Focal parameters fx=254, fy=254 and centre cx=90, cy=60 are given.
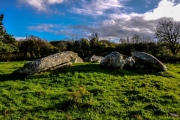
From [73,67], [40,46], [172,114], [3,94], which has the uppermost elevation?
[40,46]

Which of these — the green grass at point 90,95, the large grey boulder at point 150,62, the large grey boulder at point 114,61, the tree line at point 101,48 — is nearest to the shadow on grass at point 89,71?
the green grass at point 90,95

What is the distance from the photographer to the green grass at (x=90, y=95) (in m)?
15.8

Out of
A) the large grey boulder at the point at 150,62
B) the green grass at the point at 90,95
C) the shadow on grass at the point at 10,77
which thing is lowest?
the green grass at the point at 90,95

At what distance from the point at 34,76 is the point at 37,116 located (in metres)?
9.40

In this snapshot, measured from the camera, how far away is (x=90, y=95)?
18.6 meters

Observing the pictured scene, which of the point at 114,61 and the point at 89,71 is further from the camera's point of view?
the point at 114,61

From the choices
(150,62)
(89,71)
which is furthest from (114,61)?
(150,62)

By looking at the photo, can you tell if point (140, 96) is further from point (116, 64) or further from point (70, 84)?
point (116, 64)

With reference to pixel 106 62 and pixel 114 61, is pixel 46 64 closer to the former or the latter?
pixel 106 62

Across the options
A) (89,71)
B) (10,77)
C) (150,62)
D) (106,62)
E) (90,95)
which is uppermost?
(106,62)

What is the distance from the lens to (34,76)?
24141mm

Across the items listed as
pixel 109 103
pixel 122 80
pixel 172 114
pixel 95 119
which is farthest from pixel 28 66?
pixel 172 114

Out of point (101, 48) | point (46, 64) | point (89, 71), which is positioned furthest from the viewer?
point (101, 48)

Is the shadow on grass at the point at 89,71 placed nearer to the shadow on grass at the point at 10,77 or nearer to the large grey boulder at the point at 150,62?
the shadow on grass at the point at 10,77
